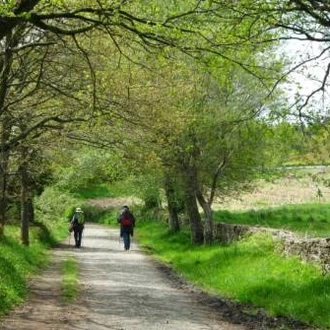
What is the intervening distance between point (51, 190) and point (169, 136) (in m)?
17.0

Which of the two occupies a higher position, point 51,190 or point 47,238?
point 51,190

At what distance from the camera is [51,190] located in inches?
1470

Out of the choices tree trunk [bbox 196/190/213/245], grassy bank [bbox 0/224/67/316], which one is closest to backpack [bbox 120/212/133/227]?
grassy bank [bbox 0/224/67/316]

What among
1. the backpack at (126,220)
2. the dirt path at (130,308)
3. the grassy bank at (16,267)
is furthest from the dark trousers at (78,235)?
the dirt path at (130,308)

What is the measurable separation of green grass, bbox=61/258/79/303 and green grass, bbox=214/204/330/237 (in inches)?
480

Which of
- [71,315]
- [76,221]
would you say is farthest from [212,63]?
[76,221]

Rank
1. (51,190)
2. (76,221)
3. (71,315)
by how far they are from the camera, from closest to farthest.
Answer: (71,315) < (76,221) < (51,190)

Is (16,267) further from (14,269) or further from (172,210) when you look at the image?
(172,210)

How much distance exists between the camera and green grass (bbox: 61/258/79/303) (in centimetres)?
1519

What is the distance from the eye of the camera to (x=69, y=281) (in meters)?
18.2

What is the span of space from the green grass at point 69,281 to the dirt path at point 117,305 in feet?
0.69

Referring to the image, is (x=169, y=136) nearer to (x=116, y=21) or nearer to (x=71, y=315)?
(x=71, y=315)

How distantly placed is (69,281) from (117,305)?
429cm

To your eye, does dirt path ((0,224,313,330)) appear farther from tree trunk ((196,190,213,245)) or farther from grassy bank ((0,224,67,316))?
tree trunk ((196,190,213,245))
